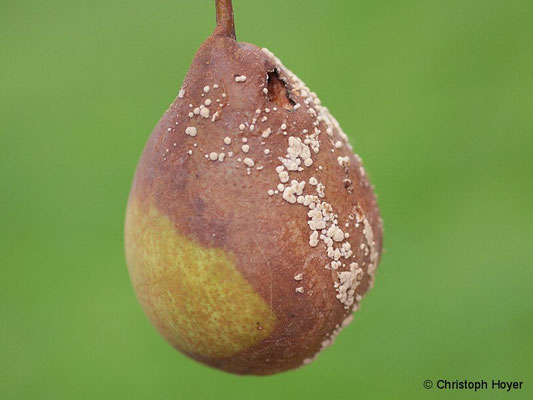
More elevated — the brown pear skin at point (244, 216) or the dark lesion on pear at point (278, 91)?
the dark lesion on pear at point (278, 91)

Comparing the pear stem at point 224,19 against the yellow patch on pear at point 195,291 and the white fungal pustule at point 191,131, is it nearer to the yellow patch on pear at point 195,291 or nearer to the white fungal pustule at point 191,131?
the white fungal pustule at point 191,131

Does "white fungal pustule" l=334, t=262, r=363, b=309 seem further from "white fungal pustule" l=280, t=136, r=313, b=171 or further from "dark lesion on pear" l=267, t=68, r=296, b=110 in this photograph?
"dark lesion on pear" l=267, t=68, r=296, b=110

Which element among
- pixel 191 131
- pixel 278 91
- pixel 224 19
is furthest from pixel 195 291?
pixel 224 19

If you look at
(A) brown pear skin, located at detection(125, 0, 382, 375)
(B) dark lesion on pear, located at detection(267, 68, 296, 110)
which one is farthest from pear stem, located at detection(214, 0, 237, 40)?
(B) dark lesion on pear, located at detection(267, 68, 296, 110)

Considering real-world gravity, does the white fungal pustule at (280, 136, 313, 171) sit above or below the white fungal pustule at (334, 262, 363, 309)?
above

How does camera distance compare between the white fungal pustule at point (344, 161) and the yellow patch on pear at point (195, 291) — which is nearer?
the yellow patch on pear at point (195, 291)

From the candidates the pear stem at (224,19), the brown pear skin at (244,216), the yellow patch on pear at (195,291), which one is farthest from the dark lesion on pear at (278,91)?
the yellow patch on pear at (195,291)
